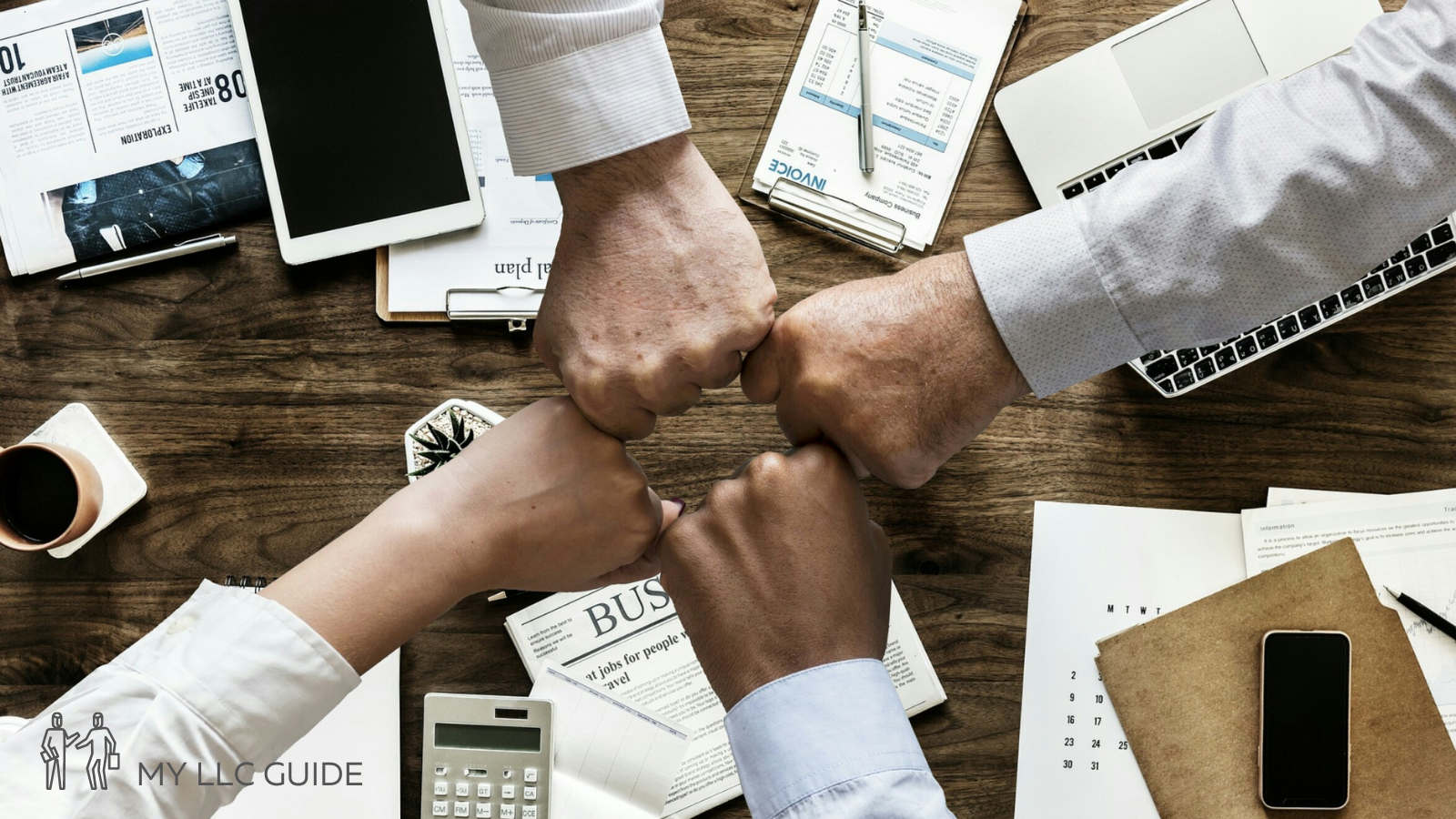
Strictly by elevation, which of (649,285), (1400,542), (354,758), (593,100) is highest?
(593,100)

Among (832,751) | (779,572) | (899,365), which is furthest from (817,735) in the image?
(899,365)

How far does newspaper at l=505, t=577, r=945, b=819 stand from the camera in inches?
44.0

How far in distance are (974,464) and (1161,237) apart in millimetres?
351

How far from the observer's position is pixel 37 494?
1.12 m

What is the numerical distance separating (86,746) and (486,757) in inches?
14.2

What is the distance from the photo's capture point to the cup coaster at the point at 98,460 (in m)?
1.16

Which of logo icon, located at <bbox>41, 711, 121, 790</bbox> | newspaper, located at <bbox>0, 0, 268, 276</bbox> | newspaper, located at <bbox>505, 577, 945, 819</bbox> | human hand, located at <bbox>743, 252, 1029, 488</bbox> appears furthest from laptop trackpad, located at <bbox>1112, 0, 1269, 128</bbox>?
logo icon, located at <bbox>41, 711, 121, 790</bbox>

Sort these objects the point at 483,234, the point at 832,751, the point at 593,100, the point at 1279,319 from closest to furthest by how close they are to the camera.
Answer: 1. the point at 832,751
2. the point at 593,100
3. the point at 1279,319
4. the point at 483,234

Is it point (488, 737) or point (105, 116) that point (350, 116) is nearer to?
point (105, 116)

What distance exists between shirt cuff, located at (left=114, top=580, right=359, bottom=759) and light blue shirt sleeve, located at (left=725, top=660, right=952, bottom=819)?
1.18ft

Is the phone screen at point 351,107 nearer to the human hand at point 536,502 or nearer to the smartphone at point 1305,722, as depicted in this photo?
the human hand at point 536,502

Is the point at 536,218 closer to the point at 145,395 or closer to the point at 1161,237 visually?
the point at 145,395

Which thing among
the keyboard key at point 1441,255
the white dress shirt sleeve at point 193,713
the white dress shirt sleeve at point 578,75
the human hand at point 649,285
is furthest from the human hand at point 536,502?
the keyboard key at point 1441,255

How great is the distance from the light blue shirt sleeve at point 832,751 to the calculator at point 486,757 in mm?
299
